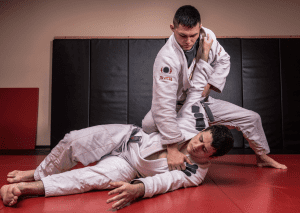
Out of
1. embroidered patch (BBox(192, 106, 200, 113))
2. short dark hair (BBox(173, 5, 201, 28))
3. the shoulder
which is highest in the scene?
short dark hair (BBox(173, 5, 201, 28))

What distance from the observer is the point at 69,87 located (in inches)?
155

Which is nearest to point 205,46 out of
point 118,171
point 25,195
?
point 118,171

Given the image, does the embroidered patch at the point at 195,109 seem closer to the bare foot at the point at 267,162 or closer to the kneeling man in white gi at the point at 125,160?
the kneeling man in white gi at the point at 125,160

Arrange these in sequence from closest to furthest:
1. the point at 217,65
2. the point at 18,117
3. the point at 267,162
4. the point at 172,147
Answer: the point at 172,147, the point at 217,65, the point at 267,162, the point at 18,117

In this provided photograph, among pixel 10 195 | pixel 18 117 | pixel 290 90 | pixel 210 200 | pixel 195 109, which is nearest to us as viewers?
pixel 10 195

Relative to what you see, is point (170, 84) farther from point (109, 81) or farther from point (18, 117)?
point (18, 117)

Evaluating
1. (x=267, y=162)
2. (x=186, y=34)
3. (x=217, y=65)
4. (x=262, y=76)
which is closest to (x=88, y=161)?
(x=186, y=34)

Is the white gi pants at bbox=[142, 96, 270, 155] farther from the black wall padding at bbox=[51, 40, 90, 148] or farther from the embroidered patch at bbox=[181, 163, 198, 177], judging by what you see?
the black wall padding at bbox=[51, 40, 90, 148]

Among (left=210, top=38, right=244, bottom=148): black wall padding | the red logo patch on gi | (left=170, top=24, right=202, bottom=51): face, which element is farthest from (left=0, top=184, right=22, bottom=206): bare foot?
(left=210, top=38, right=244, bottom=148): black wall padding

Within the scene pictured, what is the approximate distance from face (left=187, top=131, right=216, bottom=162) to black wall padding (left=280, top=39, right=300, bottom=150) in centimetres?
301

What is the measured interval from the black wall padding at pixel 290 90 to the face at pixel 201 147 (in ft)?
9.88

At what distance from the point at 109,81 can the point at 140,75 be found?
528 millimetres

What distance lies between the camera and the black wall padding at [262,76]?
391 cm

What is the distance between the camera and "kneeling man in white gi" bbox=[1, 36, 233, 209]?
1.32 m
